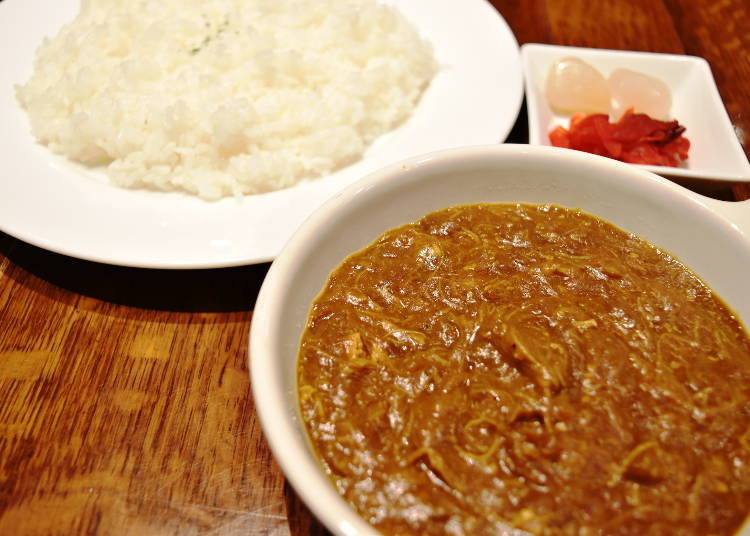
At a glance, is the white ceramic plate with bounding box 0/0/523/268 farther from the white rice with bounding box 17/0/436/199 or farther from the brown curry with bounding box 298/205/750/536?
the brown curry with bounding box 298/205/750/536

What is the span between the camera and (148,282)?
2.26 meters

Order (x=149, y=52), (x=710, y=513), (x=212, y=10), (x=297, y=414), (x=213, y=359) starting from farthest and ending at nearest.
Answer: (x=212, y=10)
(x=149, y=52)
(x=213, y=359)
(x=297, y=414)
(x=710, y=513)

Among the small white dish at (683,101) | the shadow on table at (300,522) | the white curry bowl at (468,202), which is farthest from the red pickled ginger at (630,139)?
the shadow on table at (300,522)

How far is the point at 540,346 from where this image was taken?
146cm

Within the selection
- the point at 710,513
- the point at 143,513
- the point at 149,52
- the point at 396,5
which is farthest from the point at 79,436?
the point at 396,5

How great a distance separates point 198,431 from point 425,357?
0.81 m

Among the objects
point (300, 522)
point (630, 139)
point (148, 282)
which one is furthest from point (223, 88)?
point (300, 522)

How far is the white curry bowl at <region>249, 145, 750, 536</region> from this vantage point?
1.44m

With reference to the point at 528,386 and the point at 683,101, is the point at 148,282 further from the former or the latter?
the point at 683,101

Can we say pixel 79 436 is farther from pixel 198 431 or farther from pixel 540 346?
pixel 540 346

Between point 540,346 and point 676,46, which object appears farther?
point 676,46

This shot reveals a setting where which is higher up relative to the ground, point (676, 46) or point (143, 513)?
point (676, 46)

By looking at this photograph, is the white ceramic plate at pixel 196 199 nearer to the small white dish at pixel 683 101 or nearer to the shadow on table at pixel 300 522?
the small white dish at pixel 683 101

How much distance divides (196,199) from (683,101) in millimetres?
2635
